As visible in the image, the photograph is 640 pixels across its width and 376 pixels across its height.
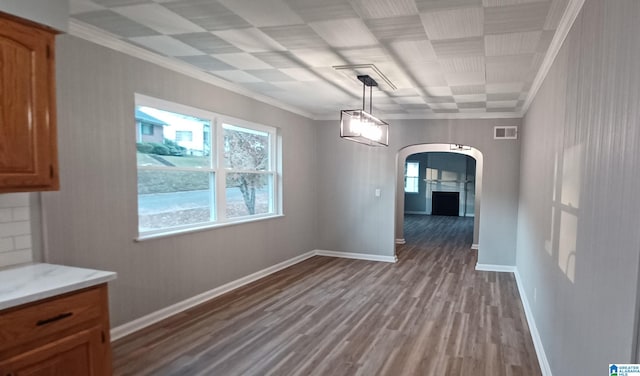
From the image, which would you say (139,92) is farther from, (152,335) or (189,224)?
(152,335)

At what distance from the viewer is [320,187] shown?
7.05 m

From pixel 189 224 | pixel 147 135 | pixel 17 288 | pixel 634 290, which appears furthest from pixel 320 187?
pixel 634 290

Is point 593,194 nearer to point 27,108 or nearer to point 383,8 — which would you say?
point 383,8

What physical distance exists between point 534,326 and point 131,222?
3792 millimetres

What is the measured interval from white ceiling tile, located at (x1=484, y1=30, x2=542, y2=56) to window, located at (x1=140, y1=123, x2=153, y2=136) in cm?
303

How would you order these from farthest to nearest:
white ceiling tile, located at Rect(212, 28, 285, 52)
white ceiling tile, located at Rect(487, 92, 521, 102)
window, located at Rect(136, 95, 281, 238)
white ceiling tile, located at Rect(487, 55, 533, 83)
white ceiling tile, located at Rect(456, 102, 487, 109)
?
white ceiling tile, located at Rect(456, 102, 487, 109)
white ceiling tile, located at Rect(487, 92, 521, 102)
window, located at Rect(136, 95, 281, 238)
white ceiling tile, located at Rect(487, 55, 533, 83)
white ceiling tile, located at Rect(212, 28, 285, 52)

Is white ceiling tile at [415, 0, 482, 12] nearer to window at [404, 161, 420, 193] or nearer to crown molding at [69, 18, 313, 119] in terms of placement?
crown molding at [69, 18, 313, 119]

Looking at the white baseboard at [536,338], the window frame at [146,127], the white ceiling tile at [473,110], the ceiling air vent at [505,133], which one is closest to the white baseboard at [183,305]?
the window frame at [146,127]

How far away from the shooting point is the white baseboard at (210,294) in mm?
3385

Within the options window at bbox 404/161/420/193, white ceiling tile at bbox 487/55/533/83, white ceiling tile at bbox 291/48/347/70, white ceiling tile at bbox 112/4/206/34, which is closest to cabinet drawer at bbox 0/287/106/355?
white ceiling tile at bbox 112/4/206/34

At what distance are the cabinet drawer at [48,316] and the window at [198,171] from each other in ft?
4.87

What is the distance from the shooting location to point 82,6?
253cm

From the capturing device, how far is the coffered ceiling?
245cm

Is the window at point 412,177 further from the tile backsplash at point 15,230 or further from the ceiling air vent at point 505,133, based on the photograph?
the tile backsplash at point 15,230
